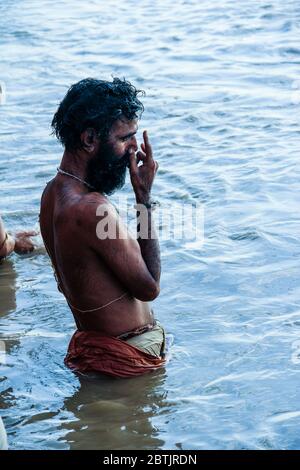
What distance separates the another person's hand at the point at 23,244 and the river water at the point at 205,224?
6cm

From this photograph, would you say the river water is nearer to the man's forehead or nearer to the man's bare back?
the man's bare back

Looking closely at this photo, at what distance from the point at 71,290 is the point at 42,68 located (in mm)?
7253

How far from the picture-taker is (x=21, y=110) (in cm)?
994

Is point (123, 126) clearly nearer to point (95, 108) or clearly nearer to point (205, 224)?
point (95, 108)

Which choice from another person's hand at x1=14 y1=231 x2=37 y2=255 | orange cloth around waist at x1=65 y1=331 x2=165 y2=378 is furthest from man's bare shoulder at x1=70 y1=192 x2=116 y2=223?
another person's hand at x1=14 y1=231 x2=37 y2=255

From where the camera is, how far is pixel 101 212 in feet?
13.9

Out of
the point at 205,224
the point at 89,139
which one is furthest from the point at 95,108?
the point at 205,224

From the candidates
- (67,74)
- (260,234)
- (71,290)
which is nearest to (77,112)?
(71,290)

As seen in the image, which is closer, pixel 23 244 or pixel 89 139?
pixel 89 139

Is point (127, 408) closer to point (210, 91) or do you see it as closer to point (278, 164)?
point (278, 164)

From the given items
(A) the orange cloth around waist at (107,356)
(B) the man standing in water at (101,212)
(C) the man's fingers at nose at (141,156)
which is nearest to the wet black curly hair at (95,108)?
(B) the man standing in water at (101,212)

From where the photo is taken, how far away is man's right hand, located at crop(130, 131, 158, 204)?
436 cm

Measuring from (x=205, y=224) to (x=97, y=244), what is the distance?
2708mm
